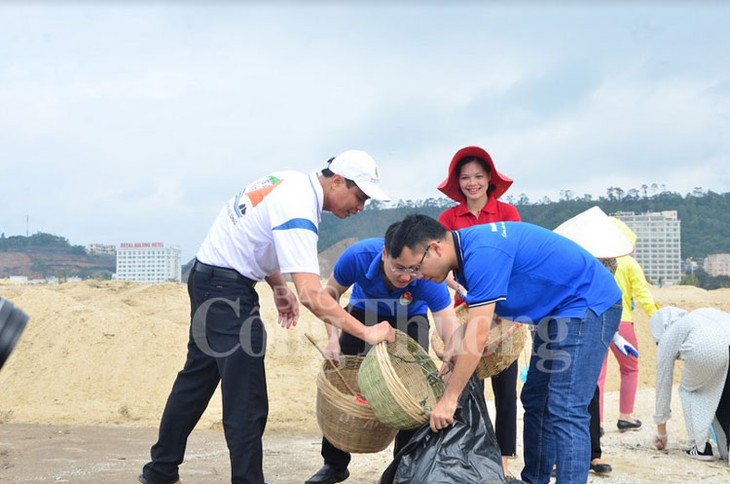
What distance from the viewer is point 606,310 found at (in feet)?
12.2

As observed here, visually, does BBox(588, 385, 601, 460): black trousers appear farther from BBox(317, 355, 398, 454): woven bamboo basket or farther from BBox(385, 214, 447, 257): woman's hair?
BBox(385, 214, 447, 257): woman's hair

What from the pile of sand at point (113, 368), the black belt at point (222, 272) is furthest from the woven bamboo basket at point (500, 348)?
the pile of sand at point (113, 368)

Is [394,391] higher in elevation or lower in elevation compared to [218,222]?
lower

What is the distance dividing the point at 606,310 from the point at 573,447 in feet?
2.22

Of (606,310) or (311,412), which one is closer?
(606,310)

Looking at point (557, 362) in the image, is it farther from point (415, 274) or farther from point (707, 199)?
point (707, 199)

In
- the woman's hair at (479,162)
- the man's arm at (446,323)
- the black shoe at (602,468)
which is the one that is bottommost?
the black shoe at (602,468)

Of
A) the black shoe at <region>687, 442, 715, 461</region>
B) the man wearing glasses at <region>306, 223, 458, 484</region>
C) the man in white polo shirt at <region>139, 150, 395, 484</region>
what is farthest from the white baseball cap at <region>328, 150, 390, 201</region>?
the black shoe at <region>687, 442, 715, 461</region>

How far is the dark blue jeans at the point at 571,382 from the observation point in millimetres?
Result: 3613

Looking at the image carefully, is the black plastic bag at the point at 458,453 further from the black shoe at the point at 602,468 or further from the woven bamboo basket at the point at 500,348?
the black shoe at the point at 602,468

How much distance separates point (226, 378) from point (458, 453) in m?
1.15

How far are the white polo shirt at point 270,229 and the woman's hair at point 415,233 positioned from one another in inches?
14.8

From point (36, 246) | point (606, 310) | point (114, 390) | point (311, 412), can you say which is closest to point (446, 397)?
point (606, 310)

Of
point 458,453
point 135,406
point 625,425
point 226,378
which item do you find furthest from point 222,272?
point 135,406
